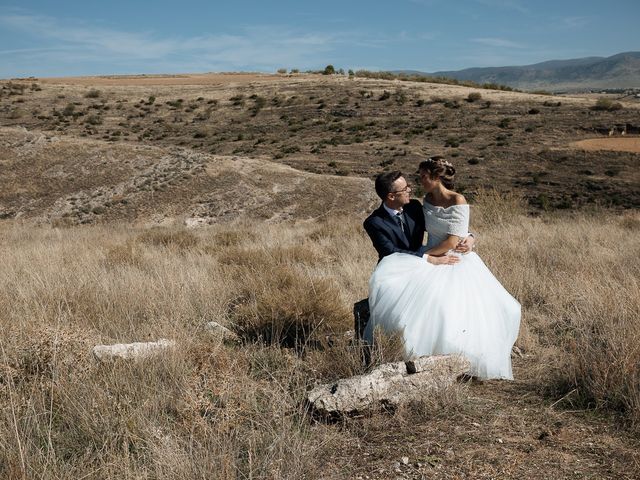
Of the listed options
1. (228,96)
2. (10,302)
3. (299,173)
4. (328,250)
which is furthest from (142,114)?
(10,302)

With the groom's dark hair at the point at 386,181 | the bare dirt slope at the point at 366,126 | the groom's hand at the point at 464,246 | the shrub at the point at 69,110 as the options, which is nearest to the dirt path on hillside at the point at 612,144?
the bare dirt slope at the point at 366,126

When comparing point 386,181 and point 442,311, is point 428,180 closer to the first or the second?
point 386,181

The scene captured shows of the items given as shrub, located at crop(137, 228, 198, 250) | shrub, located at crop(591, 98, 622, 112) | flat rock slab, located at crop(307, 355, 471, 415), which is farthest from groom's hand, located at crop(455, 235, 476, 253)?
shrub, located at crop(591, 98, 622, 112)

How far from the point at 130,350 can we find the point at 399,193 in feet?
7.48

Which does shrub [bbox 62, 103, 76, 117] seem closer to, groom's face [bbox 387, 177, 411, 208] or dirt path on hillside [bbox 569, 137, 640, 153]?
dirt path on hillside [bbox 569, 137, 640, 153]

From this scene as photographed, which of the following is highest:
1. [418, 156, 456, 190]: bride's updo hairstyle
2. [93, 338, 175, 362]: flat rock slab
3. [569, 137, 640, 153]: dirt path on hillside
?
[418, 156, 456, 190]: bride's updo hairstyle

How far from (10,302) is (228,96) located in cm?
3760

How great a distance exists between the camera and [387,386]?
3.41 metres

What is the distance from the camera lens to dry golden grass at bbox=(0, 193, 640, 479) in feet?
9.09

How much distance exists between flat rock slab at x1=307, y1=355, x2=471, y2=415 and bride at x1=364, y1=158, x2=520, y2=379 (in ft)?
0.91

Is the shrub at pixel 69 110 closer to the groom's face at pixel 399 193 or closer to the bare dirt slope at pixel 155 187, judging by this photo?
the bare dirt slope at pixel 155 187

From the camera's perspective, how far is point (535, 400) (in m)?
3.61

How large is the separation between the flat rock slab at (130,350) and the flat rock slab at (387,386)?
1275 mm

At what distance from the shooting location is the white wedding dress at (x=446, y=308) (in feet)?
13.0
